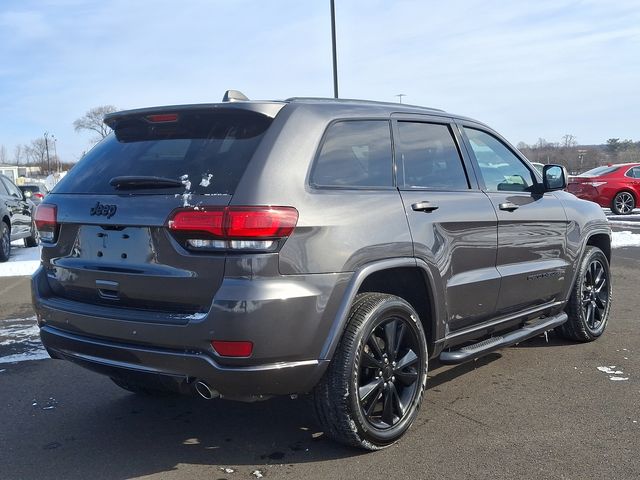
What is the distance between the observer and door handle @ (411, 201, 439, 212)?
12.0 ft

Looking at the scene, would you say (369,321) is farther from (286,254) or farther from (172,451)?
(172,451)

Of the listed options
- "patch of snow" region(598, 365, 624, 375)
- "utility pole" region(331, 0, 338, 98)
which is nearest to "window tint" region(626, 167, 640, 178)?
"utility pole" region(331, 0, 338, 98)

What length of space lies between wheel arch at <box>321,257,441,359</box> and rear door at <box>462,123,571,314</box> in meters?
0.76

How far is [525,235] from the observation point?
Answer: 15.1ft

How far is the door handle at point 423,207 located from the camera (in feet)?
12.0

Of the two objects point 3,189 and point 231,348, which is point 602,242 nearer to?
point 231,348

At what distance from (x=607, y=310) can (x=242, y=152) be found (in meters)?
4.19

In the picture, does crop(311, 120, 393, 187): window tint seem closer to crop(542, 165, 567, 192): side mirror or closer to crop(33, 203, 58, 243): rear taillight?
crop(33, 203, 58, 243): rear taillight

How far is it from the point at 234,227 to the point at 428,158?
1.64 m

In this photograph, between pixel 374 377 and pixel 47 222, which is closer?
pixel 374 377

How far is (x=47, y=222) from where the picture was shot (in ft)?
11.8

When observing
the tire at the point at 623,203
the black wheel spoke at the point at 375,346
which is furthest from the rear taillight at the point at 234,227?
the tire at the point at 623,203

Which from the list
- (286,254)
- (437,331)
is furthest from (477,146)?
(286,254)

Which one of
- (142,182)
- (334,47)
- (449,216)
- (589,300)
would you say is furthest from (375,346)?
(334,47)
